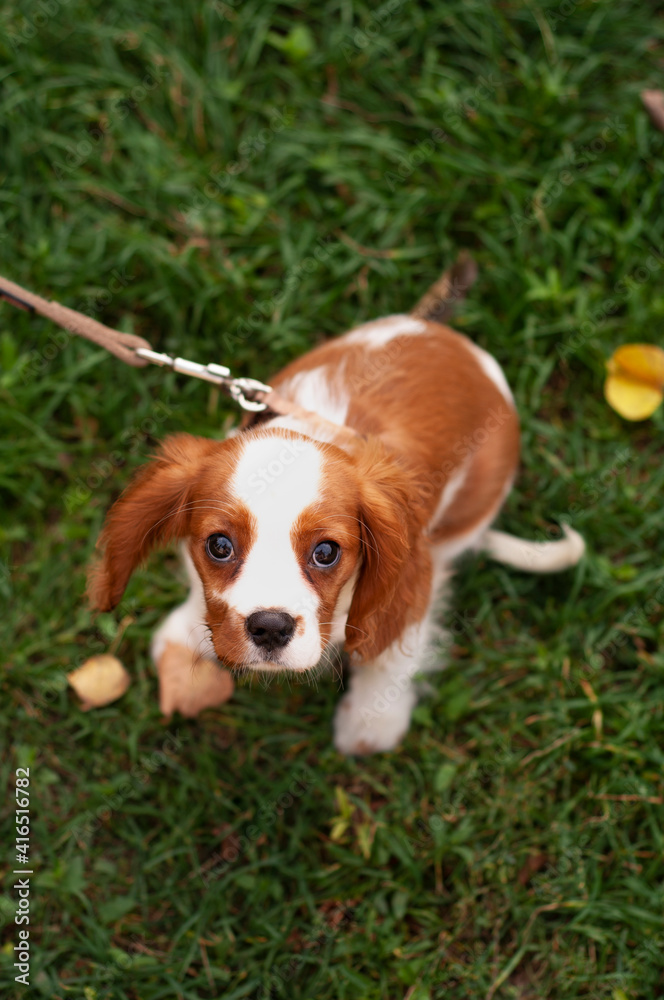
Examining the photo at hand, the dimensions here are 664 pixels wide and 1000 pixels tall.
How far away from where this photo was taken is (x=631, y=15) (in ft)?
13.2

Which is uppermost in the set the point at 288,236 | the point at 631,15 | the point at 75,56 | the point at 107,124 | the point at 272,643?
the point at 631,15

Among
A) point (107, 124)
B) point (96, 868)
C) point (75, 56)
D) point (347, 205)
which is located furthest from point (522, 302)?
point (96, 868)

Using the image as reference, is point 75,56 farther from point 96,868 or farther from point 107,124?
point 96,868

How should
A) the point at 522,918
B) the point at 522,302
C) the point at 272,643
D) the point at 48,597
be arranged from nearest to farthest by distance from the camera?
the point at 272,643, the point at 522,918, the point at 48,597, the point at 522,302

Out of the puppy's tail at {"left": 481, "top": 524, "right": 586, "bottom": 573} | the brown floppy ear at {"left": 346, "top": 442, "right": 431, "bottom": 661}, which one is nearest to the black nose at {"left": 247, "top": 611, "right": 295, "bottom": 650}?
the brown floppy ear at {"left": 346, "top": 442, "right": 431, "bottom": 661}

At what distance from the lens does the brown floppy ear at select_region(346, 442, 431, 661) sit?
2428mm

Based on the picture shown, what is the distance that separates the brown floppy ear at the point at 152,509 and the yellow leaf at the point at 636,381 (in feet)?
6.58

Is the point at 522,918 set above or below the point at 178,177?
below

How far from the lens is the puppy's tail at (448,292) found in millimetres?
3680

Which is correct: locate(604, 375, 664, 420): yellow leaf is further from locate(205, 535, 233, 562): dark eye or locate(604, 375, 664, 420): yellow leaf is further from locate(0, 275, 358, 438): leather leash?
locate(205, 535, 233, 562): dark eye

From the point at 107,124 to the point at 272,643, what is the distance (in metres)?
2.91

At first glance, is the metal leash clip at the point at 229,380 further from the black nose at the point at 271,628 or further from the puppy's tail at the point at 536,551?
the puppy's tail at the point at 536,551

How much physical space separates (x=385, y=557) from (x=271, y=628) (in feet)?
1.49

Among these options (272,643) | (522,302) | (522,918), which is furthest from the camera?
(522,302)
